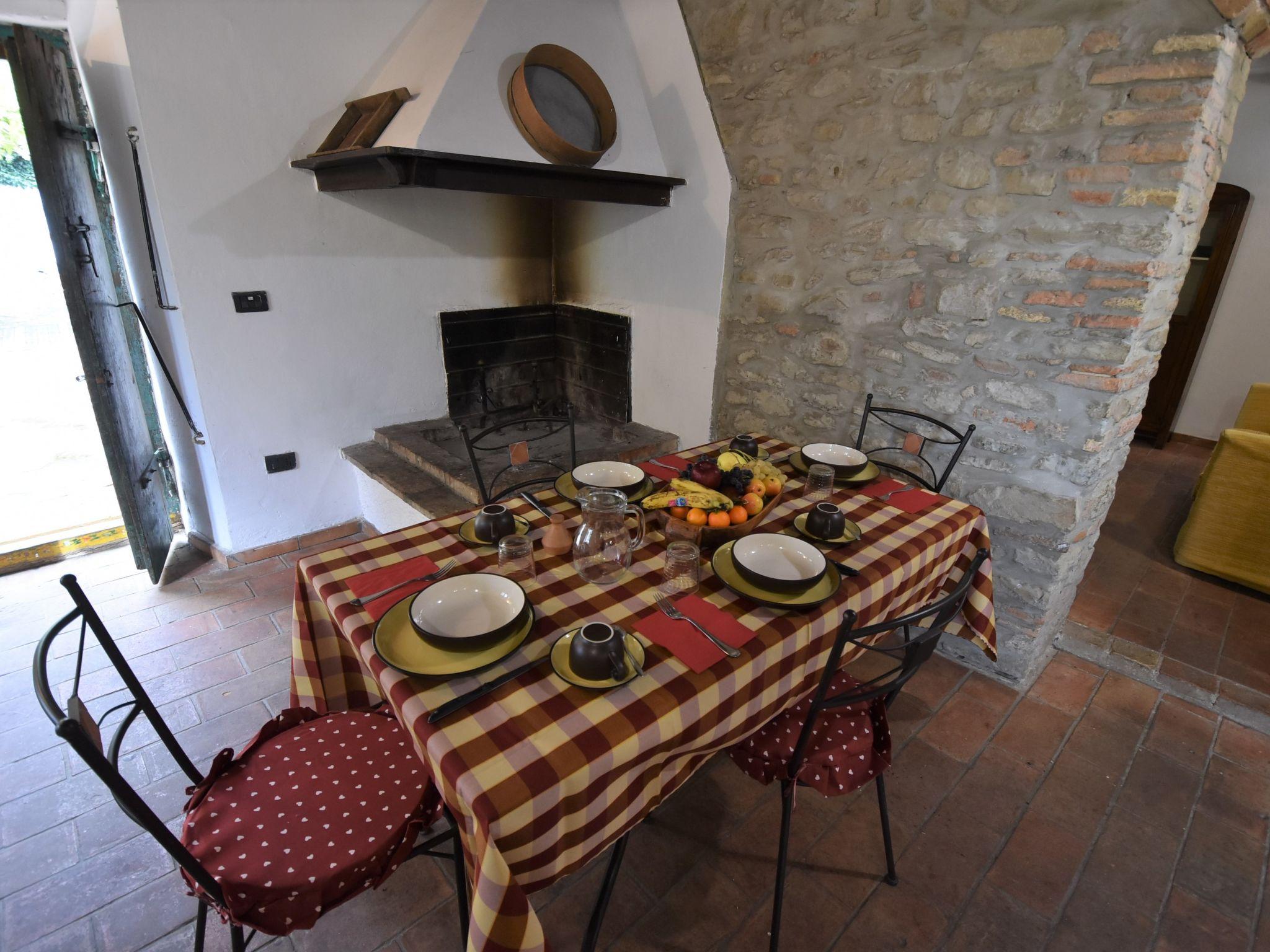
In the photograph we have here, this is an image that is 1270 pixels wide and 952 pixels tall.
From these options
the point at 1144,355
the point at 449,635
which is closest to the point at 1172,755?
the point at 1144,355

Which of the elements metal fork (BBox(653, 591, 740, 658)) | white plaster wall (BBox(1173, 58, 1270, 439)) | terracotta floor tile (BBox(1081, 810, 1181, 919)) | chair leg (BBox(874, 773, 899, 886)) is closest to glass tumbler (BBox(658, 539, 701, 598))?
metal fork (BBox(653, 591, 740, 658))

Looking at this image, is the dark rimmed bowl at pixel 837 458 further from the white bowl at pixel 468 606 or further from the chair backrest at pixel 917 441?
the white bowl at pixel 468 606

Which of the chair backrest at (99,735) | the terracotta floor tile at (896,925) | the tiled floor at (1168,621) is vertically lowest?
the terracotta floor tile at (896,925)

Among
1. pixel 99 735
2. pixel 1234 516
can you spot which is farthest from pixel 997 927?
pixel 1234 516

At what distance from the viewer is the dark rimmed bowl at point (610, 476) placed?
1754 mm

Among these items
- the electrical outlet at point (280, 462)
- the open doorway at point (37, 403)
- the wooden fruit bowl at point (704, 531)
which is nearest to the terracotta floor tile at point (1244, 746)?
the wooden fruit bowl at point (704, 531)

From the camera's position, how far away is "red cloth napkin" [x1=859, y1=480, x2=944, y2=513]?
1798 millimetres

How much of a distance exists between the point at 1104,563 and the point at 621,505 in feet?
9.13

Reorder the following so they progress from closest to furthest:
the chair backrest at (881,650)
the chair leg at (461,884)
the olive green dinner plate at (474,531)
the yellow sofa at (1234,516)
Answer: the chair backrest at (881,650), the chair leg at (461,884), the olive green dinner plate at (474,531), the yellow sofa at (1234,516)

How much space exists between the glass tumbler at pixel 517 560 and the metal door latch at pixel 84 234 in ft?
7.09

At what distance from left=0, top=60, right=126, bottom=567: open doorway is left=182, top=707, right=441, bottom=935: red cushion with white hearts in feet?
6.66

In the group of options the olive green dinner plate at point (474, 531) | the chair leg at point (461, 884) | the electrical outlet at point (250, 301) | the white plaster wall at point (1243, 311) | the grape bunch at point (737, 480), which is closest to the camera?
the chair leg at point (461, 884)

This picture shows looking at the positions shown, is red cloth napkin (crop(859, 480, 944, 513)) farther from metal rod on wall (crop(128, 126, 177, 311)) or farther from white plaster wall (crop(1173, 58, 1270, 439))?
white plaster wall (crop(1173, 58, 1270, 439))

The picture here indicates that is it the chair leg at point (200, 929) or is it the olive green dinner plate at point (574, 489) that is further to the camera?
the olive green dinner plate at point (574, 489)
